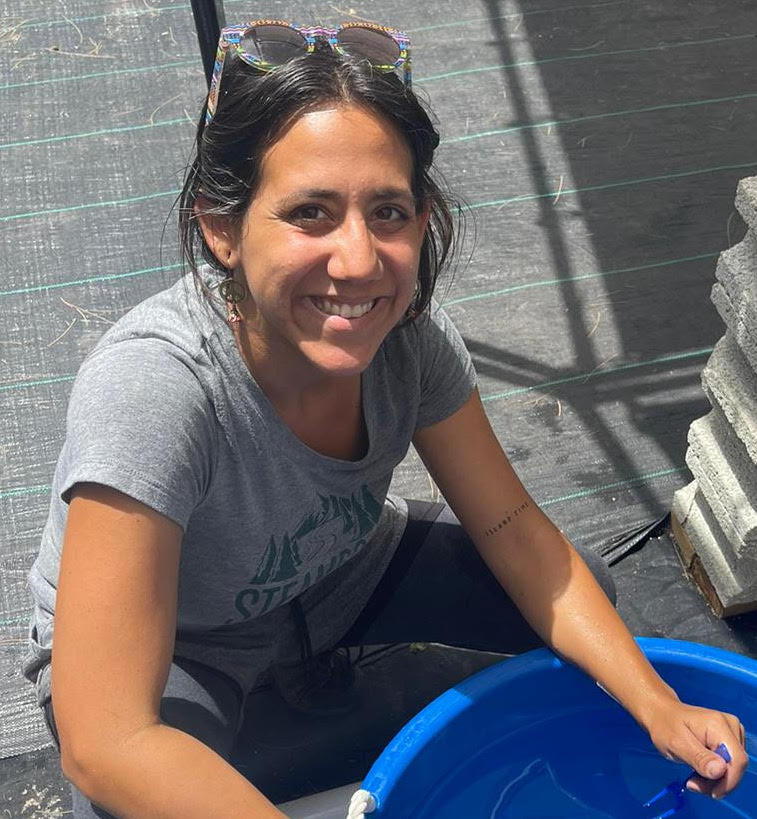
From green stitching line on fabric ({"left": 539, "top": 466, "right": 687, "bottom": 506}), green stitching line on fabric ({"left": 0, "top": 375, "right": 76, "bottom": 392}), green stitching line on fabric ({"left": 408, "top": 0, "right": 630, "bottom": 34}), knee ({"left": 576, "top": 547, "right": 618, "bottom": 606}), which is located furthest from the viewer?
green stitching line on fabric ({"left": 408, "top": 0, "right": 630, "bottom": 34})

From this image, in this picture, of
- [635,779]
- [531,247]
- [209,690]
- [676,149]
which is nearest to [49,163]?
[531,247]

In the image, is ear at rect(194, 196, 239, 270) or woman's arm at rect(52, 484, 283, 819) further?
ear at rect(194, 196, 239, 270)

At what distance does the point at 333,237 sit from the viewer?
1.08m

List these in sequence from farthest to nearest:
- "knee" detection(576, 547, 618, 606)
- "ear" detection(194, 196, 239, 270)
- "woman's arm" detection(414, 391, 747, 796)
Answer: "knee" detection(576, 547, 618, 606) → "woman's arm" detection(414, 391, 747, 796) → "ear" detection(194, 196, 239, 270)

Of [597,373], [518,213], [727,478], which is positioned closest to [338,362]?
[727,478]

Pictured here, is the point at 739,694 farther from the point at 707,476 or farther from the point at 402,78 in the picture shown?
the point at 402,78

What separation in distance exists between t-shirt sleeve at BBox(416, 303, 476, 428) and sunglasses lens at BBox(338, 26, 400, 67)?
12.9 inches

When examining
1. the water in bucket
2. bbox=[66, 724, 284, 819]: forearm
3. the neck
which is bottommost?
the water in bucket

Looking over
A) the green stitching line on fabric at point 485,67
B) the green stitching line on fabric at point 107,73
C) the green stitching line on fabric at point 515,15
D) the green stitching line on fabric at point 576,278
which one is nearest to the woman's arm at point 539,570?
the green stitching line on fabric at point 576,278

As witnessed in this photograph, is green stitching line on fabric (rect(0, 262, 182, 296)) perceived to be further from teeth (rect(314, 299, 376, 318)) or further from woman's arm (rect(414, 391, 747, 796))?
teeth (rect(314, 299, 376, 318))

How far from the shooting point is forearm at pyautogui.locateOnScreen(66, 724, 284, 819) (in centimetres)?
105

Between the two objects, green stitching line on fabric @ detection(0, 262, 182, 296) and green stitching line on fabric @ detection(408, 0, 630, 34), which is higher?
green stitching line on fabric @ detection(408, 0, 630, 34)

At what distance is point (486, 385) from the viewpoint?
217 centimetres

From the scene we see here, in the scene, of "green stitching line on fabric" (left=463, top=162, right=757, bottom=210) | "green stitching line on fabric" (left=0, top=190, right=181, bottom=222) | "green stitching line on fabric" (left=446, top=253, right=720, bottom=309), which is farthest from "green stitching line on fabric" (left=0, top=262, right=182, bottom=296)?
"green stitching line on fabric" (left=463, top=162, right=757, bottom=210)
